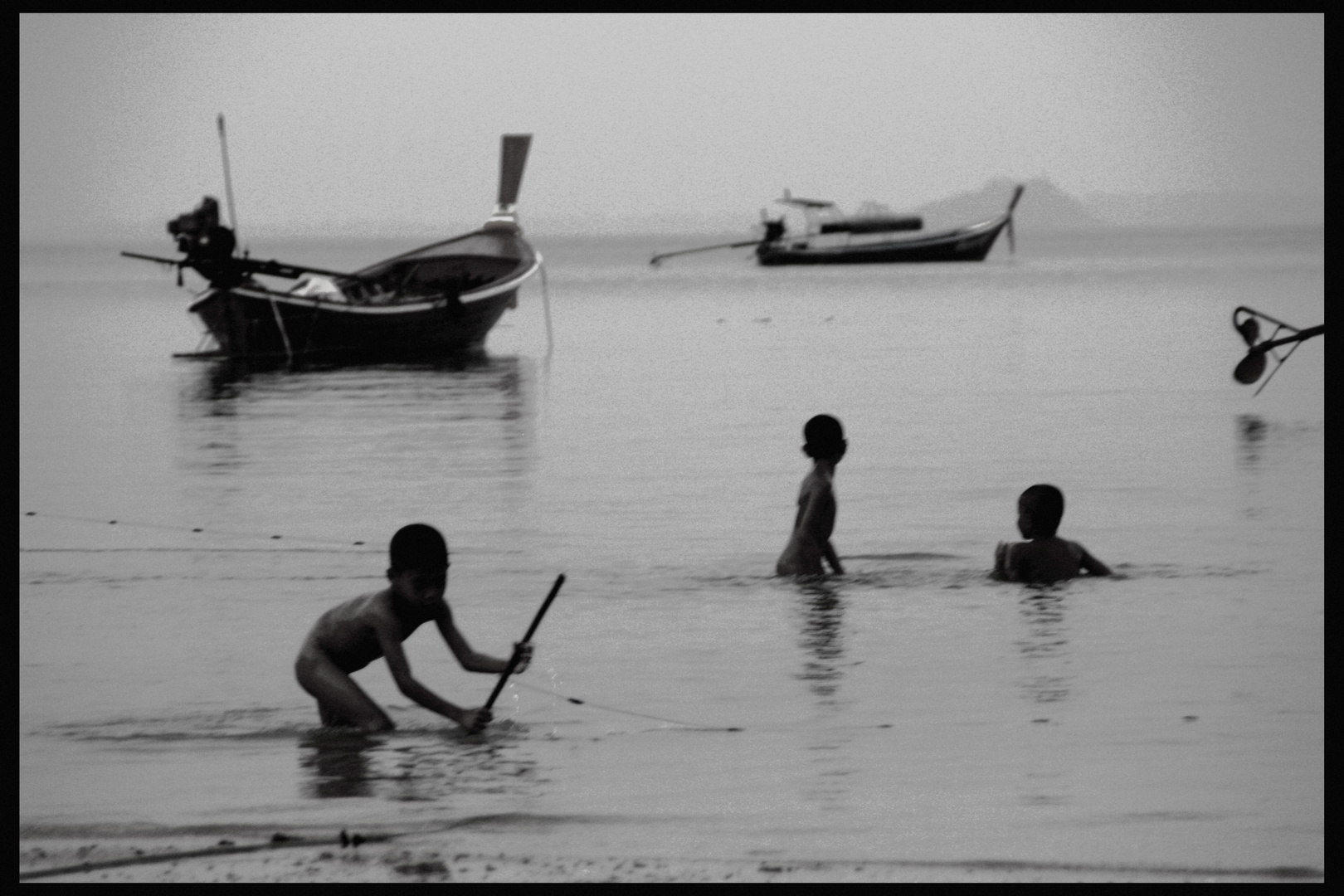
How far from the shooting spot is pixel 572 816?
235 inches

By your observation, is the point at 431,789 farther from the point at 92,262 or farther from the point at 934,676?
the point at 92,262

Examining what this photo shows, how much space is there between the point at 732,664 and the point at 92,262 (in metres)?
136

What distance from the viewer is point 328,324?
27859 mm

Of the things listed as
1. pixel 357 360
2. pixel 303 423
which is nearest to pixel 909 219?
pixel 357 360

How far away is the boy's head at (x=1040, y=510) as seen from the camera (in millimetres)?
8984

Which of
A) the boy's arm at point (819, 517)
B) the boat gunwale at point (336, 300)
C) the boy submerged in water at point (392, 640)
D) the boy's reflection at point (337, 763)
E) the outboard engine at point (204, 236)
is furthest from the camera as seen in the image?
the boat gunwale at point (336, 300)

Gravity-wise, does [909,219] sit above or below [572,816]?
above

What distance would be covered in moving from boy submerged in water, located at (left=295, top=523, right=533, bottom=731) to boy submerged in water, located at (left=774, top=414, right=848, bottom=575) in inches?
105

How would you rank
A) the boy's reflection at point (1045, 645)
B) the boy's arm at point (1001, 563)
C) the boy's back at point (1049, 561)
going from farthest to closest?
1. the boy's arm at point (1001, 563)
2. the boy's back at point (1049, 561)
3. the boy's reflection at point (1045, 645)

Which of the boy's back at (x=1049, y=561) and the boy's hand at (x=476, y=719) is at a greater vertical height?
the boy's back at (x=1049, y=561)

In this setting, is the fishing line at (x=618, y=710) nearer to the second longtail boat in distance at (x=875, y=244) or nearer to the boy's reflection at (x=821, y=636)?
the boy's reflection at (x=821, y=636)

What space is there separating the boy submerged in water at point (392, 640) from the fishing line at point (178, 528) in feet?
16.1

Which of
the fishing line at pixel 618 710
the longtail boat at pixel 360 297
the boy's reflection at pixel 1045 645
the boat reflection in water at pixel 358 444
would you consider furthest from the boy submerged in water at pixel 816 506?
the longtail boat at pixel 360 297

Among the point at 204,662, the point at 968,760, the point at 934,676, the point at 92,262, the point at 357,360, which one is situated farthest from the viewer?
the point at 92,262
